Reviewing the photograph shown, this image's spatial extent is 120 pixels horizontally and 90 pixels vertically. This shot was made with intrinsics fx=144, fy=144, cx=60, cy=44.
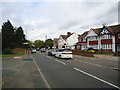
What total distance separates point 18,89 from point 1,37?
118ft

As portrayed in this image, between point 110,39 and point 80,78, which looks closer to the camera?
point 80,78

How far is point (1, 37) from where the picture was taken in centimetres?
3950

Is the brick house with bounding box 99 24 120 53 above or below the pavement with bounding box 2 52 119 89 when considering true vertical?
above

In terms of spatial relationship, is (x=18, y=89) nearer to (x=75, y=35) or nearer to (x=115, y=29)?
(x=115, y=29)

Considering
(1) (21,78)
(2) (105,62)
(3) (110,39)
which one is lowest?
(2) (105,62)

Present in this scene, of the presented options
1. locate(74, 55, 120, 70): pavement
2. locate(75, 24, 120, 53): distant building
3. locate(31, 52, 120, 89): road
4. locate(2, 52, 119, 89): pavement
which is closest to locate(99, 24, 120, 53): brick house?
locate(75, 24, 120, 53): distant building

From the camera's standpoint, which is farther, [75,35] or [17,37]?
[75,35]

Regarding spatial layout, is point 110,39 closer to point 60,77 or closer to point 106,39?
point 106,39

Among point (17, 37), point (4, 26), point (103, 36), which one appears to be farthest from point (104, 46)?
point (4, 26)

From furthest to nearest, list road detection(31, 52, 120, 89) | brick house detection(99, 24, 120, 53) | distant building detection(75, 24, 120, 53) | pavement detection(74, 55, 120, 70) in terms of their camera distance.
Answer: distant building detection(75, 24, 120, 53) → brick house detection(99, 24, 120, 53) → pavement detection(74, 55, 120, 70) → road detection(31, 52, 120, 89)

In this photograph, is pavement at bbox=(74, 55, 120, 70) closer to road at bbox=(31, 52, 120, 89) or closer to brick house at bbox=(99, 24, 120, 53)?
road at bbox=(31, 52, 120, 89)

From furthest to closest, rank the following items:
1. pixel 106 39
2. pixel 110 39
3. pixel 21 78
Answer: pixel 106 39 < pixel 110 39 < pixel 21 78

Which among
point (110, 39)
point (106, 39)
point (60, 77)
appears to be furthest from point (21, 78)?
point (106, 39)

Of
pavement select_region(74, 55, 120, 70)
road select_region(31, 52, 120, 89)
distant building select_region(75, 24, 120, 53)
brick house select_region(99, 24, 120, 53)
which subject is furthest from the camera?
distant building select_region(75, 24, 120, 53)
